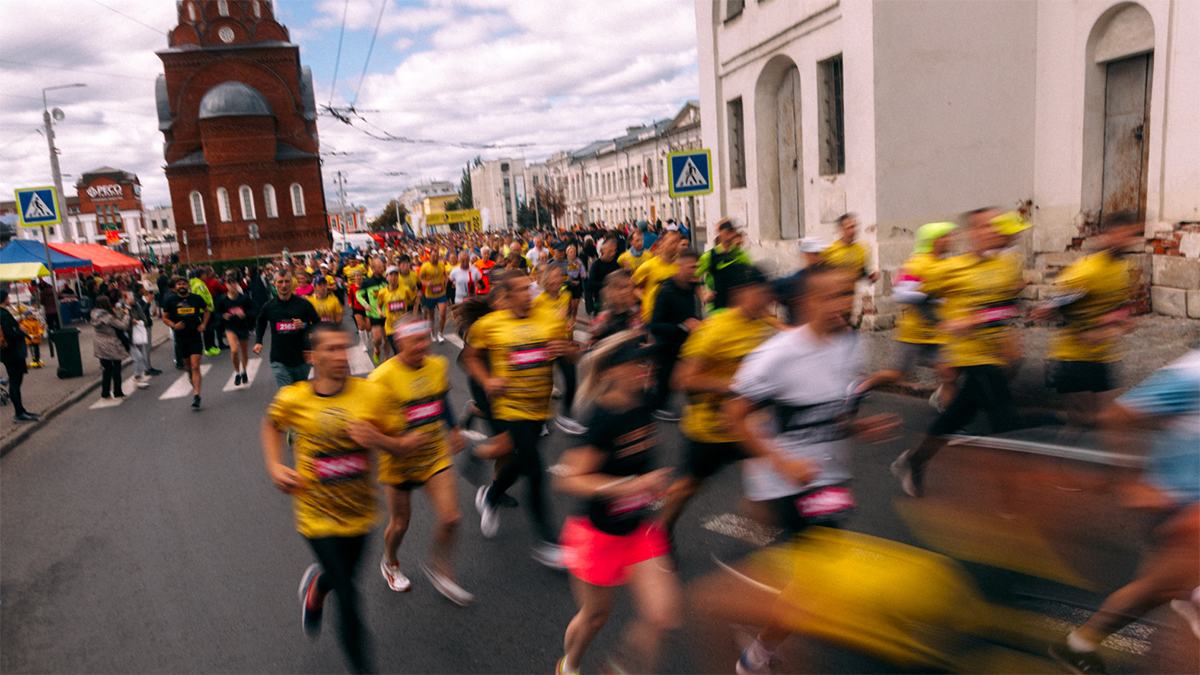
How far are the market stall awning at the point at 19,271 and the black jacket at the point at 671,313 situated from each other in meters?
18.3

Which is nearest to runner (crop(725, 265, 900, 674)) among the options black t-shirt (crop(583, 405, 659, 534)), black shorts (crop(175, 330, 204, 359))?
black t-shirt (crop(583, 405, 659, 534))

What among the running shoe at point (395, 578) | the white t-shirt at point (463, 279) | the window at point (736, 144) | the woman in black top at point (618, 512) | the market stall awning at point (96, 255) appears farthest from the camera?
the market stall awning at point (96, 255)

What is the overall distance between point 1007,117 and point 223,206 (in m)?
59.3

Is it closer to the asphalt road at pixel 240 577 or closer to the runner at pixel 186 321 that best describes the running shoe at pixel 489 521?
the asphalt road at pixel 240 577

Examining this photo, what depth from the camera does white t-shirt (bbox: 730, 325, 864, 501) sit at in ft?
11.2

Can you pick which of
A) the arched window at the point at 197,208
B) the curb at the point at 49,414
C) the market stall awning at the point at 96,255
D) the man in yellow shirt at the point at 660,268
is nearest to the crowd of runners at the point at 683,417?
the man in yellow shirt at the point at 660,268

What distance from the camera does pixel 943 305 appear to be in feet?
18.2

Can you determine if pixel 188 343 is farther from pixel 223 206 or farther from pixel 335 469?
pixel 223 206

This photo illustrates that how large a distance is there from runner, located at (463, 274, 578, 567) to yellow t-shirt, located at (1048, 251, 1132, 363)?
3.39 m

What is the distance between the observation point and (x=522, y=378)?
5.06 meters

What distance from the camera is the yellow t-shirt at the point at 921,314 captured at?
18.9 feet

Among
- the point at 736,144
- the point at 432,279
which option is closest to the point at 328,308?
the point at 432,279

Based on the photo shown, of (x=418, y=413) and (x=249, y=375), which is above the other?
(x=418, y=413)

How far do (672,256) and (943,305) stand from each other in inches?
116
